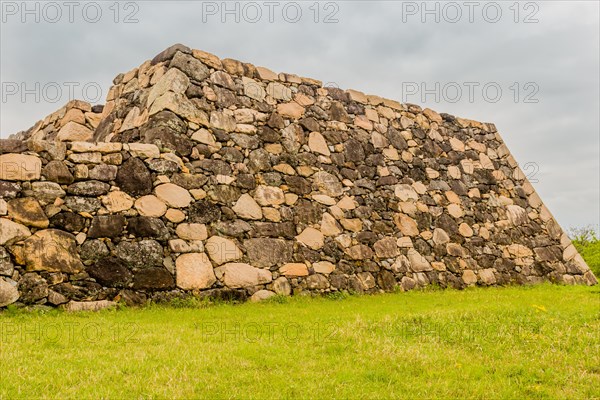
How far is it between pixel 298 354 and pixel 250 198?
536cm

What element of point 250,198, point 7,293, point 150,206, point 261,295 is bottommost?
point 261,295

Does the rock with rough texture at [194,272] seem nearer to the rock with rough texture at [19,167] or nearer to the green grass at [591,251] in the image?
the rock with rough texture at [19,167]

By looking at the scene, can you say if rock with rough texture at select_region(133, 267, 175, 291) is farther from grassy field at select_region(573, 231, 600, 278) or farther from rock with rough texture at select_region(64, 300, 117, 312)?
grassy field at select_region(573, 231, 600, 278)

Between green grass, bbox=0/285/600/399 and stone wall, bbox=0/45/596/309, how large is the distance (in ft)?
3.36

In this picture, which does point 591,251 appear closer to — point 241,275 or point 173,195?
point 241,275

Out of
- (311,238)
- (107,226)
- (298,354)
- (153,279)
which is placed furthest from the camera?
(311,238)

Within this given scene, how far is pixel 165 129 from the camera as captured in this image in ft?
31.3

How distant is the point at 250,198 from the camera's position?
10.2 m

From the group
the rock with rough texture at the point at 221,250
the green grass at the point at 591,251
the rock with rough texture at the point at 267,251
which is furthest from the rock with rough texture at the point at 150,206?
the green grass at the point at 591,251

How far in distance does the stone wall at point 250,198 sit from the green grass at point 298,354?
1023mm

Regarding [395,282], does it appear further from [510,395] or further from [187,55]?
[510,395]

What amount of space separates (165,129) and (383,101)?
664 centimetres

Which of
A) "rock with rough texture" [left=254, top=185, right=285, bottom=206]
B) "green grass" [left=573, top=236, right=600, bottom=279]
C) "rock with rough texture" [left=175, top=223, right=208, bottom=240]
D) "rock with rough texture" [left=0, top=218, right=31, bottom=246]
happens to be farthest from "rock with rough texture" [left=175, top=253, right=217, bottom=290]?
"green grass" [left=573, top=236, right=600, bottom=279]

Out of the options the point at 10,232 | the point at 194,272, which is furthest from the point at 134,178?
the point at 10,232
